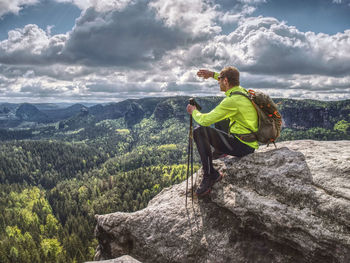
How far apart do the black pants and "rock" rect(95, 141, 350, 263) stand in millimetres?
821

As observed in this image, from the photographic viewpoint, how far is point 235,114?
9.14 m

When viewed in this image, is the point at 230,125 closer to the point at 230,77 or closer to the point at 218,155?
the point at 230,77

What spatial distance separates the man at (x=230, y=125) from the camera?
865 centimetres

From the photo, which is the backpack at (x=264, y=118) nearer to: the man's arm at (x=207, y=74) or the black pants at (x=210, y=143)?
the black pants at (x=210, y=143)

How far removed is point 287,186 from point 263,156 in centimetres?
190

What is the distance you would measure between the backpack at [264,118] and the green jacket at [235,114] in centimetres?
19

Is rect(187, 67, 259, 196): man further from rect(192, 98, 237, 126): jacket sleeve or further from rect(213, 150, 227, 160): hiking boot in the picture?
rect(213, 150, 227, 160): hiking boot

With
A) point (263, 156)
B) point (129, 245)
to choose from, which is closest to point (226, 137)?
point (263, 156)

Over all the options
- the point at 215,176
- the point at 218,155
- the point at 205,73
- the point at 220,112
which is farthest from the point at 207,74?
the point at 215,176

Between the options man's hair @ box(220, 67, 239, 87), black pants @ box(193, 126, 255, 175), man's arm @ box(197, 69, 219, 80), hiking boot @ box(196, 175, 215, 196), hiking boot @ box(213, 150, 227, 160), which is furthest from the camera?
hiking boot @ box(213, 150, 227, 160)

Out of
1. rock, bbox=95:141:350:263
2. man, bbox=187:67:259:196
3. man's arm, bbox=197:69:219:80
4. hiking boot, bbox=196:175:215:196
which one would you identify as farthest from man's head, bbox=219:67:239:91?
hiking boot, bbox=196:175:215:196

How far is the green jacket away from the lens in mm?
8602

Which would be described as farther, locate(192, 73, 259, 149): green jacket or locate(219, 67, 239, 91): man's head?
locate(219, 67, 239, 91): man's head

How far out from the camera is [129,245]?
1057 cm
